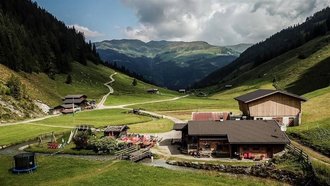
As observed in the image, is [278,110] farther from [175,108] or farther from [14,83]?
[14,83]

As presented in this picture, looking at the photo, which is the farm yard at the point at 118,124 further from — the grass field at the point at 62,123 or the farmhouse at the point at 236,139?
the farmhouse at the point at 236,139

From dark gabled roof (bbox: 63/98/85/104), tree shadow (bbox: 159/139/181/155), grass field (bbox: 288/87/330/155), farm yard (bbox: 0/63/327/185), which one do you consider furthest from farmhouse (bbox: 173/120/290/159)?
dark gabled roof (bbox: 63/98/85/104)

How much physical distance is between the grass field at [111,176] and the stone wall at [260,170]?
2.06 metres

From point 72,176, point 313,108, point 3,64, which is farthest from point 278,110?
point 3,64

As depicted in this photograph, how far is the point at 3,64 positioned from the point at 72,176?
130086mm

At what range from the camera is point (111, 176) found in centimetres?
5172

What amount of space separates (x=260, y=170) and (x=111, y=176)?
21980 millimetres

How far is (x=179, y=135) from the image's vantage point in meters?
90.2

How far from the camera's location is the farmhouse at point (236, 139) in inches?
2662

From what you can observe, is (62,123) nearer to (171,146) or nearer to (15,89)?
(15,89)

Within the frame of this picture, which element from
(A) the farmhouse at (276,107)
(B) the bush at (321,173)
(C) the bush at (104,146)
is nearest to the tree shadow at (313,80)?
(A) the farmhouse at (276,107)

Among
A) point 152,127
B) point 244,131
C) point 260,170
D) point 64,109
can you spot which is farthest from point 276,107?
point 64,109

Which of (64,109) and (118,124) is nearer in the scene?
(118,124)

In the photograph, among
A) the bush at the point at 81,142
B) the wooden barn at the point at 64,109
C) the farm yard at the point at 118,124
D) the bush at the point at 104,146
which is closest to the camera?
the farm yard at the point at 118,124
